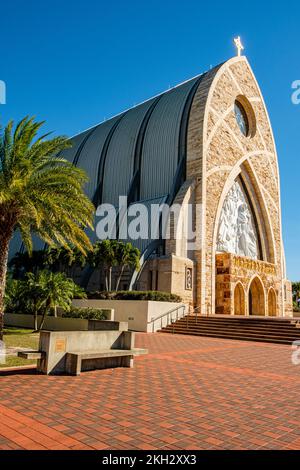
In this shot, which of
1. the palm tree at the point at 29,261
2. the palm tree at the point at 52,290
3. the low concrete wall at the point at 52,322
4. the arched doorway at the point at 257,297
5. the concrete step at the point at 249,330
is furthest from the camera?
the arched doorway at the point at 257,297

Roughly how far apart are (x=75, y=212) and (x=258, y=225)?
1105 inches

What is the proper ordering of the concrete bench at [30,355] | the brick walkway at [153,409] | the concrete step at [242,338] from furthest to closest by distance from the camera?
the concrete step at [242,338] < the concrete bench at [30,355] < the brick walkway at [153,409]

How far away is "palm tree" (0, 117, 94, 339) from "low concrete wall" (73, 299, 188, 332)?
27.0ft

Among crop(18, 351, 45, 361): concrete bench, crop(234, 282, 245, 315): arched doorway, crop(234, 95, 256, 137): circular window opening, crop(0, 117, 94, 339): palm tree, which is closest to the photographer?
crop(18, 351, 45, 361): concrete bench

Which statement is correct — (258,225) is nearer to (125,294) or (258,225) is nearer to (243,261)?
(243,261)

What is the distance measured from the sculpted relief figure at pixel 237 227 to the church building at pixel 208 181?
0.31 ft

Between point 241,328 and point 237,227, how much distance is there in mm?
16351

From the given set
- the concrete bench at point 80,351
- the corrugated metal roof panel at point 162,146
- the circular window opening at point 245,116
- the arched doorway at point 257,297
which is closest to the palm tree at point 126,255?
the corrugated metal roof panel at point 162,146

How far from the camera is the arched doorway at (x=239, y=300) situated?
30.9 metres

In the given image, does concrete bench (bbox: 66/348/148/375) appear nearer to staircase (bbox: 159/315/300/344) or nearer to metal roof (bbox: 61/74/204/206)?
staircase (bbox: 159/315/300/344)

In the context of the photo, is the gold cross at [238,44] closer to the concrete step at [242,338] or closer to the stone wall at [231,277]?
the stone wall at [231,277]

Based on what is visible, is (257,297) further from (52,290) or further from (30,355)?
Result: (30,355)

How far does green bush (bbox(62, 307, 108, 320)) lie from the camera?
65.4 feet

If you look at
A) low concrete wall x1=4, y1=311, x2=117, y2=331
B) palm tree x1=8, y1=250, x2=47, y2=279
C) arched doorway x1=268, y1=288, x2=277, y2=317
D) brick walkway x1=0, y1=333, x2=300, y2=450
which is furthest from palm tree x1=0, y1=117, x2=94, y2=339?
arched doorway x1=268, y1=288, x2=277, y2=317
